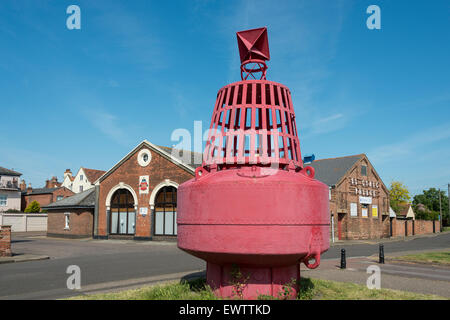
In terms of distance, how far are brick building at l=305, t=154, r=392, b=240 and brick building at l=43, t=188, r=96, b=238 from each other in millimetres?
22937

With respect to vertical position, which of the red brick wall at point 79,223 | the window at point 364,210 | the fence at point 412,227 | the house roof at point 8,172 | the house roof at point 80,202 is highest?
the house roof at point 8,172

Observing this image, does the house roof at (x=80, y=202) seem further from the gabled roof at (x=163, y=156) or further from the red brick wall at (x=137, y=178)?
the gabled roof at (x=163, y=156)

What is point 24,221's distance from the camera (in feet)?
159

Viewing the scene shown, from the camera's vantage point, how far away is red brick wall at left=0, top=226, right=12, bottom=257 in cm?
1805

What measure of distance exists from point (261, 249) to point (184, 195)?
207 centimetres

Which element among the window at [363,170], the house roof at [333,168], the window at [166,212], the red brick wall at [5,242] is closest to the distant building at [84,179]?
the window at [166,212]

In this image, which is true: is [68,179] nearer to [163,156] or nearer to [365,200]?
[163,156]

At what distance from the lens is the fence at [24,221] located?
46406mm

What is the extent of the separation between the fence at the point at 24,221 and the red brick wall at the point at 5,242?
31.7m

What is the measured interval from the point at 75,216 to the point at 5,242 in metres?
17.3

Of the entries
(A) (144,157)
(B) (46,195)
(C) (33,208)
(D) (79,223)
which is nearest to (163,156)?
(A) (144,157)
